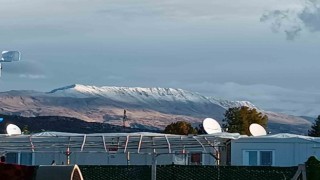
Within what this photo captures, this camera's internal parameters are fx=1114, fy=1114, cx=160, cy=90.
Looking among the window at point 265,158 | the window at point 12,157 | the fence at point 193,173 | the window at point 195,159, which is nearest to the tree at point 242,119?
the window at point 195,159

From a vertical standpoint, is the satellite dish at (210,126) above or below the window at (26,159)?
above

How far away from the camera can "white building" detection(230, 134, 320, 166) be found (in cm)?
4319

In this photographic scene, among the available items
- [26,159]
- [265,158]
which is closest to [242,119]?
[26,159]

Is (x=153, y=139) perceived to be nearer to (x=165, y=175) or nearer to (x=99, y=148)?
(x=99, y=148)

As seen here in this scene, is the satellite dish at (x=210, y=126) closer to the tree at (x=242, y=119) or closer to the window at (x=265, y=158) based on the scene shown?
the window at (x=265, y=158)

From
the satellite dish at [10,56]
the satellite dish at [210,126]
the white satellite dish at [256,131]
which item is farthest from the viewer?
the satellite dish at [210,126]

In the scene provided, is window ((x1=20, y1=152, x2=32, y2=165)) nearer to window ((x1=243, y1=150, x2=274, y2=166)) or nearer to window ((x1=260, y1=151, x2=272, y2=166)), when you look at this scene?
window ((x1=243, y1=150, x2=274, y2=166))

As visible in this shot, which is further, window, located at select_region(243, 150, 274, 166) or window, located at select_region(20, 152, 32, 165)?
window, located at select_region(20, 152, 32, 165)

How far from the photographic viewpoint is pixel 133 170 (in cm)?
2827

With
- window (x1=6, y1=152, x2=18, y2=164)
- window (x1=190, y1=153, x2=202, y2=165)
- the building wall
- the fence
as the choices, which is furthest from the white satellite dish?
the fence

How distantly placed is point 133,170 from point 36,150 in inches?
685

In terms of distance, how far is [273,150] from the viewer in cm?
4388

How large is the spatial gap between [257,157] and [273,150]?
0.83m

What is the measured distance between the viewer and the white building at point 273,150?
4319cm
